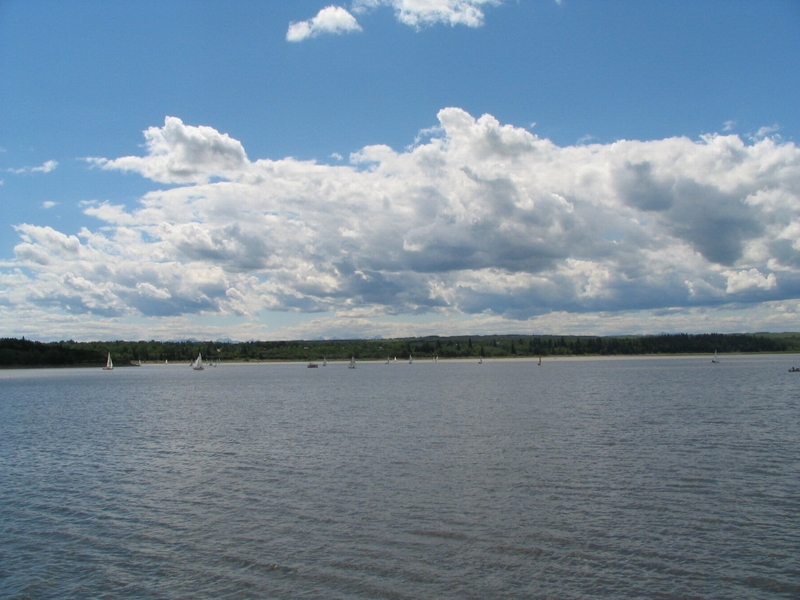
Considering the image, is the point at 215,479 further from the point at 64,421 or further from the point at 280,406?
the point at 280,406

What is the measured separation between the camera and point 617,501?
26719 millimetres

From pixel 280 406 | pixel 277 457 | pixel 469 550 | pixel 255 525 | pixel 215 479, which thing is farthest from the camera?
pixel 280 406

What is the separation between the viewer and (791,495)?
27109 millimetres

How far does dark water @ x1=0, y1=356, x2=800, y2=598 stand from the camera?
61.3ft

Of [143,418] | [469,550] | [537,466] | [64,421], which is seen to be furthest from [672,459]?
[64,421]

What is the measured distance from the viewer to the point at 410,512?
25.5m

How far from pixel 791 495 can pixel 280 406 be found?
6142cm

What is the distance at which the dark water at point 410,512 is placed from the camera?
61.3 feet

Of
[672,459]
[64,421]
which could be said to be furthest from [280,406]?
[672,459]

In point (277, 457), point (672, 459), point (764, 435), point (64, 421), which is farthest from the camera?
point (64, 421)

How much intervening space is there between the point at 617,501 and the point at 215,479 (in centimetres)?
2005

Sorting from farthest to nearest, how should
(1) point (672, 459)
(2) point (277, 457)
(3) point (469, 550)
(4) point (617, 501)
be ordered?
1. (2) point (277, 457)
2. (1) point (672, 459)
3. (4) point (617, 501)
4. (3) point (469, 550)

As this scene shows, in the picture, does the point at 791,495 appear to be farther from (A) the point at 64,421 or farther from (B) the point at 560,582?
(A) the point at 64,421

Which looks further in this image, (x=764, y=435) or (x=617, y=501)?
(x=764, y=435)
